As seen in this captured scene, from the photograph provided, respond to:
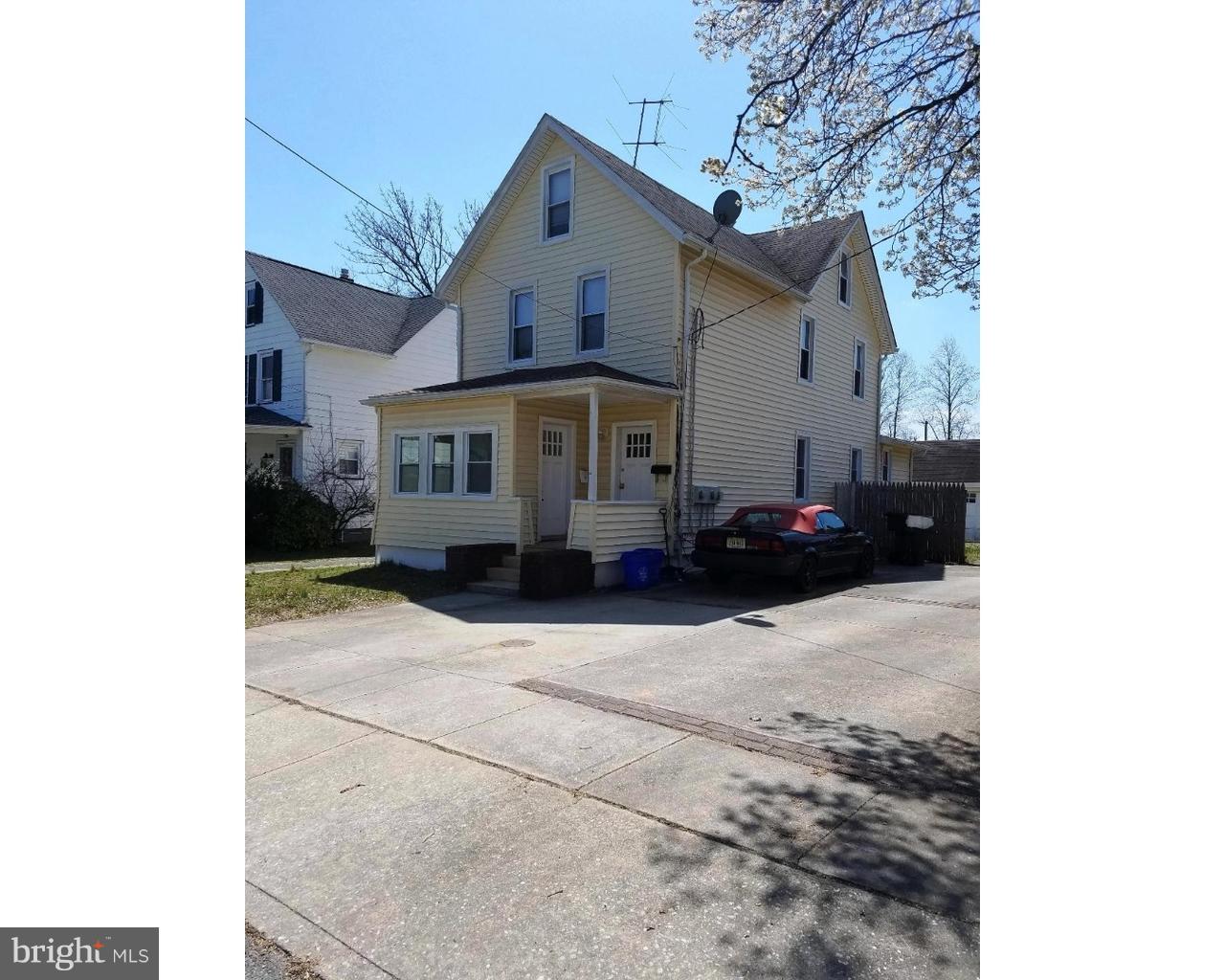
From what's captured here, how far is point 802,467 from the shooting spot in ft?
60.9

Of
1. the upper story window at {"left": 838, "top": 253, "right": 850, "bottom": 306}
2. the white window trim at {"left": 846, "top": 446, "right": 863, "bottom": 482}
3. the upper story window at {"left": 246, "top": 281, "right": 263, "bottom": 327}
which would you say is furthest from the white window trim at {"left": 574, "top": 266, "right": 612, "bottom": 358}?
the upper story window at {"left": 246, "top": 281, "right": 263, "bottom": 327}

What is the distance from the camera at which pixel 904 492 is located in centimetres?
1875

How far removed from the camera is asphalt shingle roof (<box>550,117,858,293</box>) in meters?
15.0

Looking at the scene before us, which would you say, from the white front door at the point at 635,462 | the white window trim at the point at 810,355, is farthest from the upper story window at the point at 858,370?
the white front door at the point at 635,462

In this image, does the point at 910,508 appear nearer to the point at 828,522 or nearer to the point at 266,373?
the point at 828,522

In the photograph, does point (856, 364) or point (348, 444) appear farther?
point (348, 444)

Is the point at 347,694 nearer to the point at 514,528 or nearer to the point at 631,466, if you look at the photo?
the point at 514,528

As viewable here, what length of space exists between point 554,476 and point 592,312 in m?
3.54

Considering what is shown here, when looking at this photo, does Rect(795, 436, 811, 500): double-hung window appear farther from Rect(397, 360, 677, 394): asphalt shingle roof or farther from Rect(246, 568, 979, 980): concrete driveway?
Rect(246, 568, 979, 980): concrete driveway

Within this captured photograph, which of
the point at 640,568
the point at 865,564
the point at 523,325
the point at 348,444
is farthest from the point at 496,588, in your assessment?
the point at 348,444

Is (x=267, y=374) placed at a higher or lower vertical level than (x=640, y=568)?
higher

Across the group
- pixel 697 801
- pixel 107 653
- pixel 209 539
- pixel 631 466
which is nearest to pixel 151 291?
pixel 209 539

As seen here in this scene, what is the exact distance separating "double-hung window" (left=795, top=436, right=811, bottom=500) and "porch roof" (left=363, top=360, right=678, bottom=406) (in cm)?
600

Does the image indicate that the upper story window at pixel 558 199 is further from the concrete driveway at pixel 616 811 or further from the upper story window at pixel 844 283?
the concrete driveway at pixel 616 811
